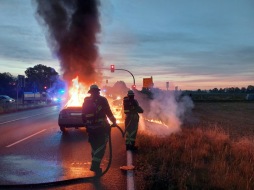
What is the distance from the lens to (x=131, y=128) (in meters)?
10.5

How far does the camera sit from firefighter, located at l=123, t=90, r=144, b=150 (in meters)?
10.3

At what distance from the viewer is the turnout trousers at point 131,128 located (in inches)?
407

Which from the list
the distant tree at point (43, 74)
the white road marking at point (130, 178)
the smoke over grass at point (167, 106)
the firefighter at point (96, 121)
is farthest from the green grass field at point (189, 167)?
the distant tree at point (43, 74)

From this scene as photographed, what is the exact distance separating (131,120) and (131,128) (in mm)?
242

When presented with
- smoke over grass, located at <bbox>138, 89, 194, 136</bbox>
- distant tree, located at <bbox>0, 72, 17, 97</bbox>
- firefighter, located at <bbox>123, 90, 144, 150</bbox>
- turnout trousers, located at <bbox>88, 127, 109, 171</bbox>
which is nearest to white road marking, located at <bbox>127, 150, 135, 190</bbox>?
turnout trousers, located at <bbox>88, 127, 109, 171</bbox>

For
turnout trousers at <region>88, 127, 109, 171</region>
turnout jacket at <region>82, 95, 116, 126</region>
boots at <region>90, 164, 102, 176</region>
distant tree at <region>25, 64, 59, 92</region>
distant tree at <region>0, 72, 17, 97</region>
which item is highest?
distant tree at <region>25, 64, 59, 92</region>

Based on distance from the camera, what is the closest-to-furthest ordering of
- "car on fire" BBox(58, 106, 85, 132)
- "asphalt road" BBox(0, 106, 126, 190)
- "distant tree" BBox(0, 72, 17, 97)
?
"asphalt road" BBox(0, 106, 126, 190) < "car on fire" BBox(58, 106, 85, 132) < "distant tree" BBox(0, 72, 17, 97)

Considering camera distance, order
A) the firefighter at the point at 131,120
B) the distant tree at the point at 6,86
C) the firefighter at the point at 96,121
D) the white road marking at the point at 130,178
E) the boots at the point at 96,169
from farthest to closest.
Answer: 1. the distant tree at the point at 6,86
2. the firefighter at the point at 131,120
3. the firefighter at the point at 96,121
4. the boots at the point at 96,169
5. the white road marking at the point at 130,178

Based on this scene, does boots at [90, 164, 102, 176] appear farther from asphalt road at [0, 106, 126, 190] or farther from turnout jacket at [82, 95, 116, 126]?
turnout jacket at [82, 95, 116, 126]

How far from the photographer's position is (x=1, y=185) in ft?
21.0

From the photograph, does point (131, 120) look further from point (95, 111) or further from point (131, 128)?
point (95, 111)

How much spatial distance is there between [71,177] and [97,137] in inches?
43.0

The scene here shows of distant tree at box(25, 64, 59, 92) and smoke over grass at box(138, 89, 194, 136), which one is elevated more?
distant tree at box(25, 64, 59, 92)

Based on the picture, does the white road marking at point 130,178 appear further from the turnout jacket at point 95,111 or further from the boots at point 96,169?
the turnout jacket at point 95,111
